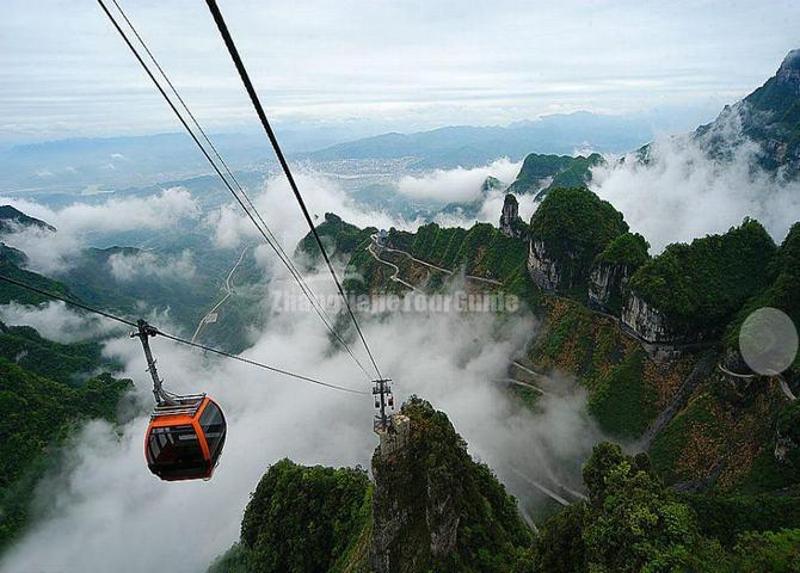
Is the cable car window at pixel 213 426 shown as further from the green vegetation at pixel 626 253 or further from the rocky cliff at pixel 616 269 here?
the green vegetation at pixel 626 253

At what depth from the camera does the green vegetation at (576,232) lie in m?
71.6

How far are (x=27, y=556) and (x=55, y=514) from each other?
6251mm

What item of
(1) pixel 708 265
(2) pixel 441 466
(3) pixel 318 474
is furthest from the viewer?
(1) pixel 708 265

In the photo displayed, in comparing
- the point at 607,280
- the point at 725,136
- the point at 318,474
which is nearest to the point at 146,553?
the point at 318,474

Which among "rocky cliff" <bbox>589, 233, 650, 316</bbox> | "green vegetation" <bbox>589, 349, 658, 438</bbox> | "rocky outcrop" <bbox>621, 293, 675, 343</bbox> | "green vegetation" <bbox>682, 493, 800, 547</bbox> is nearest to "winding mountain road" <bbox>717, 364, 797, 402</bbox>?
"rocky outcrop" <bbox>621, 293, 675, 343</bbox>

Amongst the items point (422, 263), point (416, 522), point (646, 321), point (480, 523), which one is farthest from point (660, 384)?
point (422, 263)

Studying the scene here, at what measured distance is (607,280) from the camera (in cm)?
6456

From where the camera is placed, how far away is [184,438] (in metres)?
14.2

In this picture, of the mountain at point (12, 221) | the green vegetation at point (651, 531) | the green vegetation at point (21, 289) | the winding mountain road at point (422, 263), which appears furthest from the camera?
the mountain at point (12, 221)

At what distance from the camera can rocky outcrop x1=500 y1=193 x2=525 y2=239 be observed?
89000 millimetres

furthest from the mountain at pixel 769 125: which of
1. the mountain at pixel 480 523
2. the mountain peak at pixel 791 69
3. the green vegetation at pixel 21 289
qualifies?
the green vegetation at pixel 21 289

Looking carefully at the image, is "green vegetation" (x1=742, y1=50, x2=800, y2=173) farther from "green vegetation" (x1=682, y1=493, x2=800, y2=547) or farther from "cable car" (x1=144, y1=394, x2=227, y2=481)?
"cable car" (x1=144, y1=394, x2=227, y2=481)

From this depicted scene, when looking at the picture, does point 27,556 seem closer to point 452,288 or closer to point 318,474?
point 318,474

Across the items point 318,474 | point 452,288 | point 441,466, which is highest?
point 452,288
